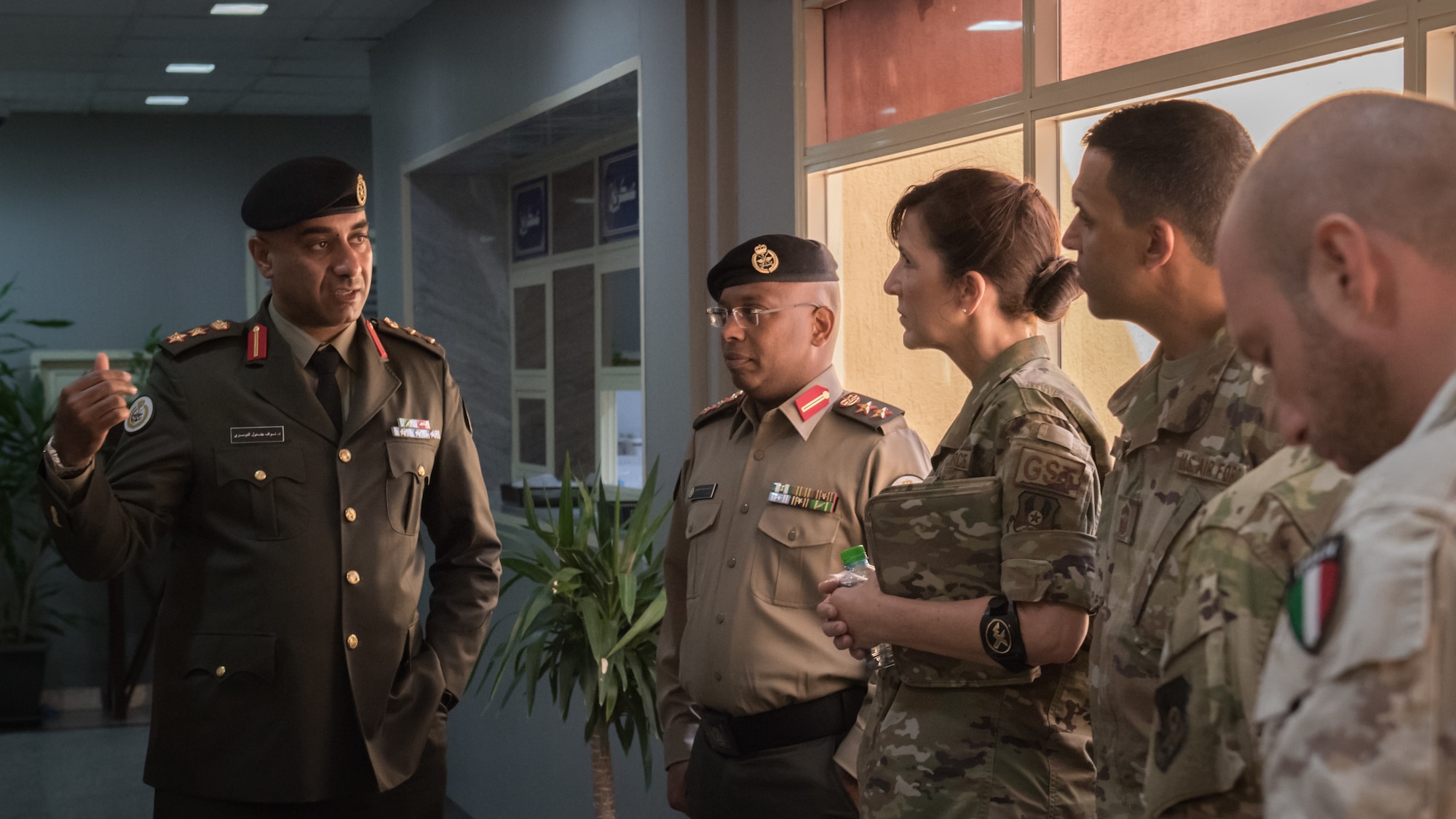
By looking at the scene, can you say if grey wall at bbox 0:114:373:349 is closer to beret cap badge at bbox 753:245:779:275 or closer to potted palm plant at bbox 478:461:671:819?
Answer: potted palm plant at bbox 478:461:671:819

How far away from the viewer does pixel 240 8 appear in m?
5.64

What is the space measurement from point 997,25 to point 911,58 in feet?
1.06

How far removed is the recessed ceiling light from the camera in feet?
18.3

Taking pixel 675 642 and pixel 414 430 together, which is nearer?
pixel 414 430

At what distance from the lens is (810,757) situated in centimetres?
212

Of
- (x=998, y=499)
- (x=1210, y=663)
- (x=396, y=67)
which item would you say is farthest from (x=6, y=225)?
(x=1210, y=663)

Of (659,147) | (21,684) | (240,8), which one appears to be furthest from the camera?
(21,684)

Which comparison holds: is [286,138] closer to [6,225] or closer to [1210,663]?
[6,225]

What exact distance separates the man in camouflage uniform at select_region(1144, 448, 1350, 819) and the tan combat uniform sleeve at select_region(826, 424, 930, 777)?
1.17 m

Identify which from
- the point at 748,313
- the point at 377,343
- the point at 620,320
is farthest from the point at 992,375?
the point at 620,320

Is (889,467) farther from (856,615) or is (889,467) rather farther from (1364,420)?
(1364,420)

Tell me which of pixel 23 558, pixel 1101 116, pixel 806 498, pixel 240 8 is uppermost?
pixel 240 8

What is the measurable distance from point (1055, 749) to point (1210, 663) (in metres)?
0.76

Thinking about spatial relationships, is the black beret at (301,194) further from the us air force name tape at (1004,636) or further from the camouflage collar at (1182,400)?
the camouflage collar at (1182,400)
